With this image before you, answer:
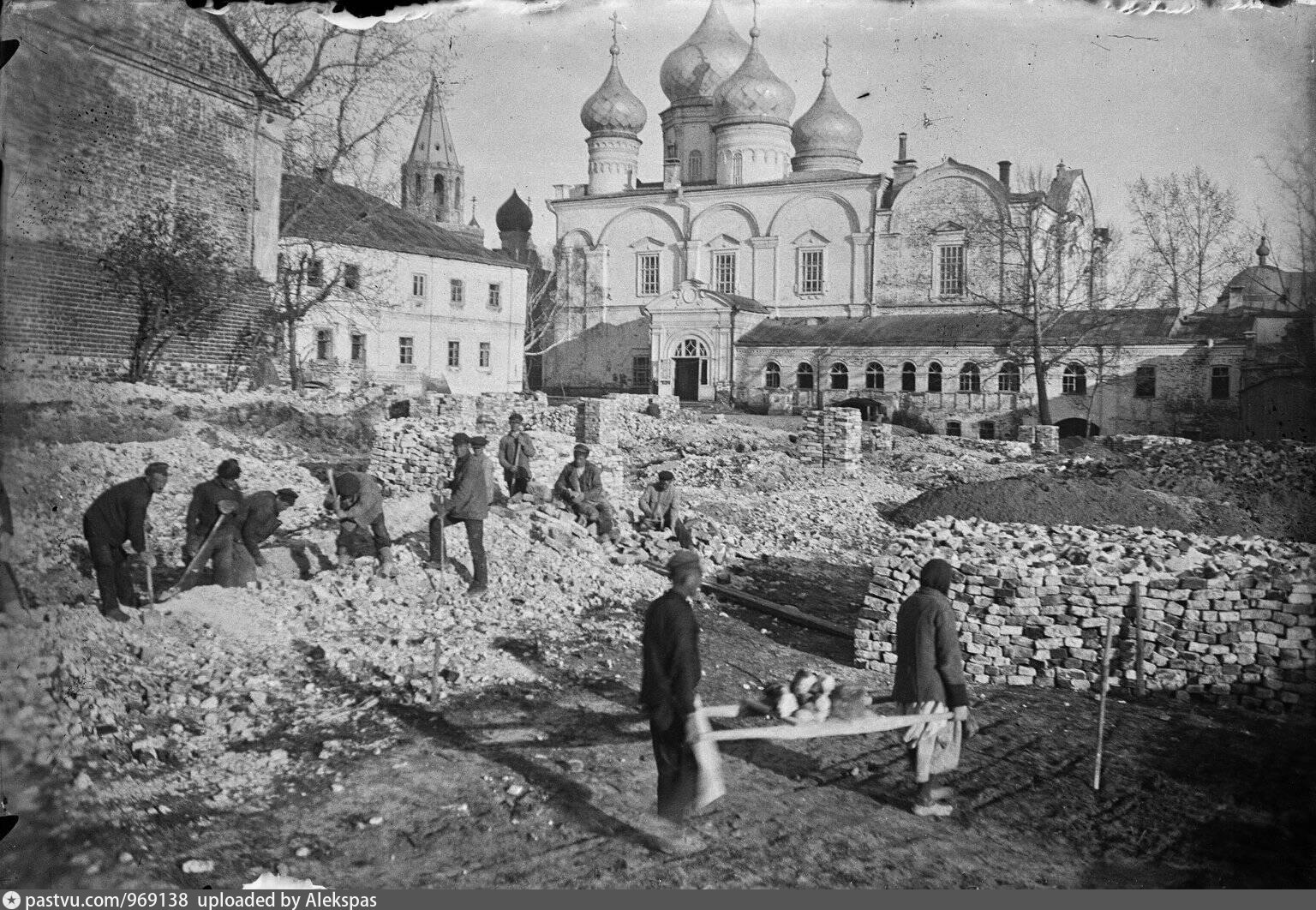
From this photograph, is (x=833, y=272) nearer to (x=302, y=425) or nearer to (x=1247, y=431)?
(x=1247, y=431)

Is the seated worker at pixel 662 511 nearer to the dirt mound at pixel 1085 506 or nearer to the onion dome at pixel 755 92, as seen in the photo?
the dirt mound at pixel 1085 506

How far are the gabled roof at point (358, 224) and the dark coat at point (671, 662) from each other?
4.54 m

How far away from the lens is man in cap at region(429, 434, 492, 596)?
6488 millimetres

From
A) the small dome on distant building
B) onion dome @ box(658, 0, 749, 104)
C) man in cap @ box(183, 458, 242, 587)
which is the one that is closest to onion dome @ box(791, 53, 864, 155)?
the small dome on distant building

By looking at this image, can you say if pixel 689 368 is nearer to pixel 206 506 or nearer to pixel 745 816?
pixel 206 506

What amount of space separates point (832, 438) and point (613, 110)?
→ 4.06 meters

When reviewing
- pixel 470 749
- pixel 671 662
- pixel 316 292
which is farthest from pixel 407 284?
pixel 671 662

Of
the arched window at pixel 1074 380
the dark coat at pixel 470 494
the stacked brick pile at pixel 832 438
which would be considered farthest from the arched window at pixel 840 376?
the dark coat at pixel 470 494

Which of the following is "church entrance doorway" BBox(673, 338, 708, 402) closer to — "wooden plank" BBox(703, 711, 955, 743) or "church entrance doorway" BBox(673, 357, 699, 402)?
"church entrance doorway" BBox(673, 357, 699, 402)

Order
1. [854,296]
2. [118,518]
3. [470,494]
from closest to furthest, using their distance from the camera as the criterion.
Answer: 1. [118,518]
2. [470,494]
3. [854,296]

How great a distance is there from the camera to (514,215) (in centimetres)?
726

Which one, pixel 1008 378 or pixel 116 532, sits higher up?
pixel 1008 378

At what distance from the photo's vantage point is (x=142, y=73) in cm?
546

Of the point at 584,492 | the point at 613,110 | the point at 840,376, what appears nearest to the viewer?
the point at 613,110
